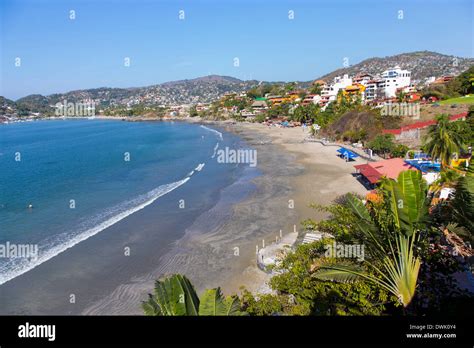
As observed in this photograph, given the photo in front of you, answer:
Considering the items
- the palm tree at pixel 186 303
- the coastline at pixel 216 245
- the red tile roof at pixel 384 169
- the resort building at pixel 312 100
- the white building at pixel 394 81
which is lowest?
the coastline at pixel 216 245

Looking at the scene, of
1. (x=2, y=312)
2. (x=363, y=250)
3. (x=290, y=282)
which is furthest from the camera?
(x=2, y=312)

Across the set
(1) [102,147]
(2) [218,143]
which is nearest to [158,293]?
(2) [218,143]

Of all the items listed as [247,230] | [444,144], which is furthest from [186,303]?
[444,144]

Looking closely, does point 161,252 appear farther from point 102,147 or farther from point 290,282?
point 102,147

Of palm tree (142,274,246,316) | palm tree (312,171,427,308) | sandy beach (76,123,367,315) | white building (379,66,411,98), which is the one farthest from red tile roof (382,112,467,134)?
white building (379,66,411,98)

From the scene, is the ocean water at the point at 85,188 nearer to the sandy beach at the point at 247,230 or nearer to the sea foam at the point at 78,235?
the sea foam at the point at 78,235

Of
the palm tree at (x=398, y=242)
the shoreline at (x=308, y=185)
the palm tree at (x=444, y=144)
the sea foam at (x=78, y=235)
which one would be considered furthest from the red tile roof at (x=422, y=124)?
the palm tree at (x=398, y=242)

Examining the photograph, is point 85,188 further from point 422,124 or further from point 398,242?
point 422,124

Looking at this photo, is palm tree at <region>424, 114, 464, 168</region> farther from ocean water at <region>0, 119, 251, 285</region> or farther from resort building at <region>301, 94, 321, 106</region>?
resort building at <region>301, 94, 321, 106</region>
